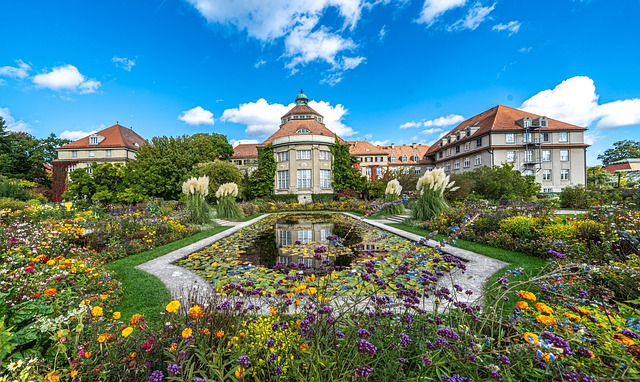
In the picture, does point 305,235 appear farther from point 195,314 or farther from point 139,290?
point 195,314

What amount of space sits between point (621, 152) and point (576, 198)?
172 feet

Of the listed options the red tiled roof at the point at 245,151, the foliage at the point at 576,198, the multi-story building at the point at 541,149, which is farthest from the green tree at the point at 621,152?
the red tiled roof at the point at 245,151

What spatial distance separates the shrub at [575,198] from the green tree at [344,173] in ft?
49.1

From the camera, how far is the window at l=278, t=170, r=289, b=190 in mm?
27484

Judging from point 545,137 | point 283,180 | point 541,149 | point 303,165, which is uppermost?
point 545,137

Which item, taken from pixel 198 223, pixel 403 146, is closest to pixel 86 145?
pixel 198 223

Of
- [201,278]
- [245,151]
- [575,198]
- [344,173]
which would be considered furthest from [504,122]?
[245,151]

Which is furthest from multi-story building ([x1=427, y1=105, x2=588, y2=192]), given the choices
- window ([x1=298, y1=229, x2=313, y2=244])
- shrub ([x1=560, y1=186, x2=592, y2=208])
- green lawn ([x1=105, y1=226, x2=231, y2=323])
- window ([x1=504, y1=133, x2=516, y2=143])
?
green lawn ([x1=105, y1=226, x2=231, y2=323])

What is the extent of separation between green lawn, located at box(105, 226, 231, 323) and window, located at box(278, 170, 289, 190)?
2111cm

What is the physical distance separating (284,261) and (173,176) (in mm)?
20661

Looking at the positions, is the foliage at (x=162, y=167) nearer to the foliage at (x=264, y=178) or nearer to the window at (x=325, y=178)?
the foliage at (x=264, y=178)

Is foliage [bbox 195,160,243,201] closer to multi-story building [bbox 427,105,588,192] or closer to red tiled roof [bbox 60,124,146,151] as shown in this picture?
red tiled roof [bbox 60,124,146,151]

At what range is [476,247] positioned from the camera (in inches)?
272

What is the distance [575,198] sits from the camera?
49.4ft
